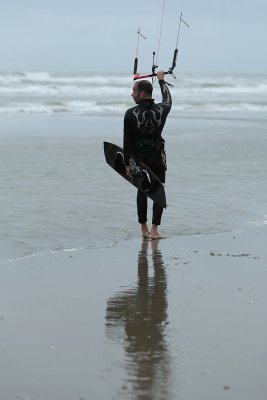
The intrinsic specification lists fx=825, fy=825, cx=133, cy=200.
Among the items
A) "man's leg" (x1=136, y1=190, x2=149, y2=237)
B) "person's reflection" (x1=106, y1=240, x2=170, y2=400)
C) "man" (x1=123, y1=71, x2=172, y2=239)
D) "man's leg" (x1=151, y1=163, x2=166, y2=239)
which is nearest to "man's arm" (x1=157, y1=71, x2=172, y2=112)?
"man" (x1=123, y1=71, x2=172, y2=239)

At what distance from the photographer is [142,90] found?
24.1ft

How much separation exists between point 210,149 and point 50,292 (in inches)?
427

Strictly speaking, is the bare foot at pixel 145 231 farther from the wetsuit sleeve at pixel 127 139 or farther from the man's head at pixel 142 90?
the man's head at pixel 142 90

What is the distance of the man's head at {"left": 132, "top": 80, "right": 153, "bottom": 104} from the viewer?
289 inches

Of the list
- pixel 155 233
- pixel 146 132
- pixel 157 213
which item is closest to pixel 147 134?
pixel 146 132

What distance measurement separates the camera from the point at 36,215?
870cm

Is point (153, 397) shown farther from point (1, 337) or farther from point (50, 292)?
point (50, 292)

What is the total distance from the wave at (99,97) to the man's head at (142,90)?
22012 mm

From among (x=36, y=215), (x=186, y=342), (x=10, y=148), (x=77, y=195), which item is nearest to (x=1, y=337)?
(x=186, y=342)

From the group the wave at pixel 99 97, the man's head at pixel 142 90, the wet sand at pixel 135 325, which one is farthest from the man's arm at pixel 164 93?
the wave at pixel 99 97

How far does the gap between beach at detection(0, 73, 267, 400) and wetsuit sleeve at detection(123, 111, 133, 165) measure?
30.5 inches

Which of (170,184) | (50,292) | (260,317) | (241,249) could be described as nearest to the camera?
(260,317)

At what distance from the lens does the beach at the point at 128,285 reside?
12.8ft

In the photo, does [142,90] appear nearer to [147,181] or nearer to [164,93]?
[164,93]
